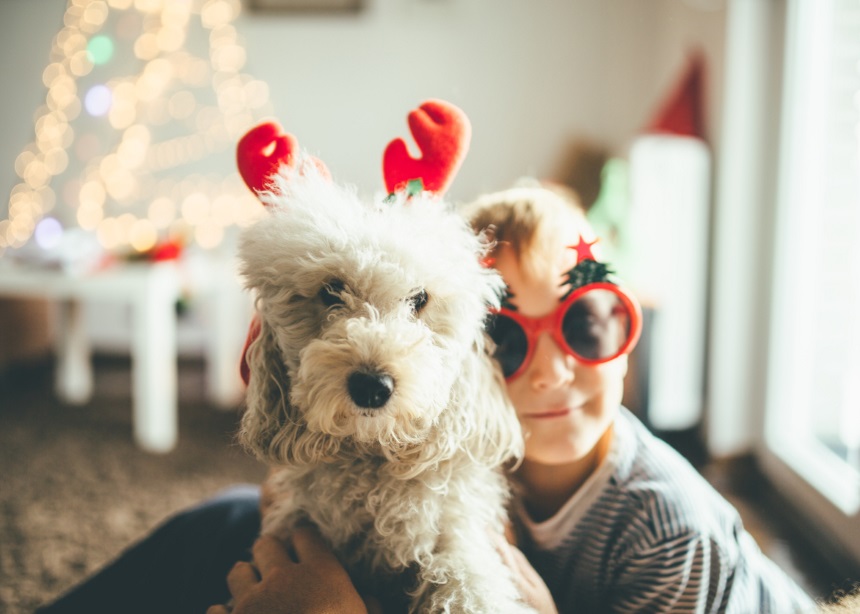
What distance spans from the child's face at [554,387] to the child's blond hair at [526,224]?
0.04ft

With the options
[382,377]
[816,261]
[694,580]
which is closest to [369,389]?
[382,377]

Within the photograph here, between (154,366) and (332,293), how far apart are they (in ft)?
5.93

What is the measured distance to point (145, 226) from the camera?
136 inches

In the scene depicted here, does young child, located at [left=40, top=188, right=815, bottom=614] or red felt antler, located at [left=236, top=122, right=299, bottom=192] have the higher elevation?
red felt antler, located at [left=236, top=122, right=299, bottom=192]

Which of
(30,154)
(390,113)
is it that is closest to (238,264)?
(390,113)

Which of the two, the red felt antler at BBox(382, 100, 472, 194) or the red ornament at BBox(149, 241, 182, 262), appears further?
the red ornament at BBox(149, 241, 182, 262)

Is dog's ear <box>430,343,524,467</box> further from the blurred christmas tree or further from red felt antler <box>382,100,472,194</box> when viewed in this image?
the blurred christmas tree

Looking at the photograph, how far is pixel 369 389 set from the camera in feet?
2.14

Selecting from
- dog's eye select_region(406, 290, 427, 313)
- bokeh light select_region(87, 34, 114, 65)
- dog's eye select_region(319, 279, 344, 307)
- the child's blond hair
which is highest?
bokeh light select_region(87, 34, 114, 65)

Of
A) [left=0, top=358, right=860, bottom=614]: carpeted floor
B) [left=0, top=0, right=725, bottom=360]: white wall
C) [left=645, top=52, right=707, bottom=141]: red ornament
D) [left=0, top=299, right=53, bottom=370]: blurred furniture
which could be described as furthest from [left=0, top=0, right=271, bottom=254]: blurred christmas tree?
[left=645, top=52, right=707, bottom=141]: red ornament

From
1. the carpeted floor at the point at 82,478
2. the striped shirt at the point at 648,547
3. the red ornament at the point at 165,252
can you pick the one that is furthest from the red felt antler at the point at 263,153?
the red ornament at the point at 165,252

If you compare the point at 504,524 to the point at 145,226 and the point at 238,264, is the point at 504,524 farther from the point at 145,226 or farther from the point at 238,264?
the point at 145,226

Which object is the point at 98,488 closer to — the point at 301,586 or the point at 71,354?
the point at 71,354

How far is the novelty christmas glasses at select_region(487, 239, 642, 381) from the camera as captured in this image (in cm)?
83
